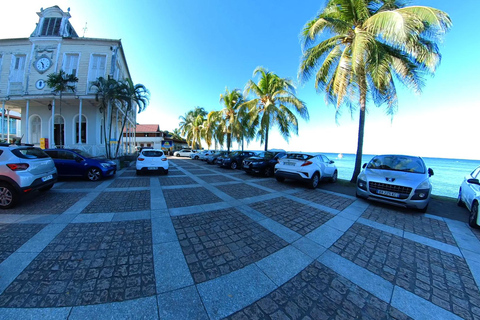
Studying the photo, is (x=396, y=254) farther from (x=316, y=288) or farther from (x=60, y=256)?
(x=60, y=256)

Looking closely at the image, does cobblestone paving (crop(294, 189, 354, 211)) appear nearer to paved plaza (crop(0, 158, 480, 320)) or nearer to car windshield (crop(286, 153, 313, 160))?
paved plaza (crop(0, 158, 480, 320))

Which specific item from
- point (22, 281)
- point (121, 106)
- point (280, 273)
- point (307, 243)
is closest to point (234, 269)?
point (280, 273)

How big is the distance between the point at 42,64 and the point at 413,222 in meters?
23.8

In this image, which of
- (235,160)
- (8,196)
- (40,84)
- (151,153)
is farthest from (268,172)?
(40,84)

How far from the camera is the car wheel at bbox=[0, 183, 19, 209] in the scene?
3.81 metres

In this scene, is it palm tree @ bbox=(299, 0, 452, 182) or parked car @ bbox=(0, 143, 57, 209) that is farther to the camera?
palm tree @ bbox=(299, 0, 452, 182)

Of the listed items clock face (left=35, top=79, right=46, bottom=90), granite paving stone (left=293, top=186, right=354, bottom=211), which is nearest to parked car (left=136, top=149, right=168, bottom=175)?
granite paving stone (left=293, top=186, right=354, bottom=211)

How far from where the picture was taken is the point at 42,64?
1281cm

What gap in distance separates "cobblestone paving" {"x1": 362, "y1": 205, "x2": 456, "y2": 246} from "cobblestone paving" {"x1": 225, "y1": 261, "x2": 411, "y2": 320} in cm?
284

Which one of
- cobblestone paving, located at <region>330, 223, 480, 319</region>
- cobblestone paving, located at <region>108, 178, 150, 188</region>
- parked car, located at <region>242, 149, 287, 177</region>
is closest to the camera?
cobblestone paving, located at <region>330, 223, 480, 319</region>

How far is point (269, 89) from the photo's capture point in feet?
45.4

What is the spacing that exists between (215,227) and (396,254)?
10.6 ft

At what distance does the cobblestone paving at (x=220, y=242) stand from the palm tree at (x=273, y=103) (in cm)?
1089

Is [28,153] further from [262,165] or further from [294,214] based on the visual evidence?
[262,165]
